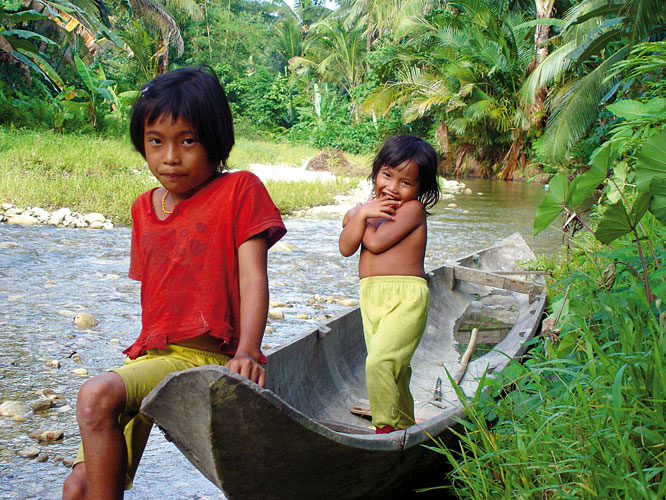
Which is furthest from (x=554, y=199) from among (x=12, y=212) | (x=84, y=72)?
(x=84, y=72)

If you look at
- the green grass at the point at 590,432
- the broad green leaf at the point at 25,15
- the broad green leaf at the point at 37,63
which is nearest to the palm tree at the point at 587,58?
the green grass at the point at 590,432

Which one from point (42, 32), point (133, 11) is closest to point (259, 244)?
point (42, 32)

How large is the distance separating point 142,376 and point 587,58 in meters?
9.14

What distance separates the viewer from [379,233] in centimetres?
246

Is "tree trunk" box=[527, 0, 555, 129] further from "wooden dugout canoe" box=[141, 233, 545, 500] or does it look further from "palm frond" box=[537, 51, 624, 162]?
"wooden dugout canoe" box=[141, 233, 545, 500]

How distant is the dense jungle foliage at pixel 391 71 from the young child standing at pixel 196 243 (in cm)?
392

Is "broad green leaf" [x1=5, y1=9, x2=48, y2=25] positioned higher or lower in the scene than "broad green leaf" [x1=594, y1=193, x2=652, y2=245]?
higher

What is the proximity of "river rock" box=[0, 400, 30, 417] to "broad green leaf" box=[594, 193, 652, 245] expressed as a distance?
95.6 inches

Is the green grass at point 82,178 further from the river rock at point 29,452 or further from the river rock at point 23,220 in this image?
the river rock at point 29,452

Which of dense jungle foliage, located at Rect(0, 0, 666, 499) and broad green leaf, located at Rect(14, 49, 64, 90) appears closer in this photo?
dense jungle foliage, located at Rect(0, 0, 666, 499)

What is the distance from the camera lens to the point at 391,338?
232 centimetres

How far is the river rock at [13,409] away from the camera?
2.69m

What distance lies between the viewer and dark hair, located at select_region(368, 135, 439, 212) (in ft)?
7.89

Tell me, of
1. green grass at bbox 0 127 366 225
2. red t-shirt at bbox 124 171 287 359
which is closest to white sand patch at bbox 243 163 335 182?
green grass at bbox 0 127 366 225
